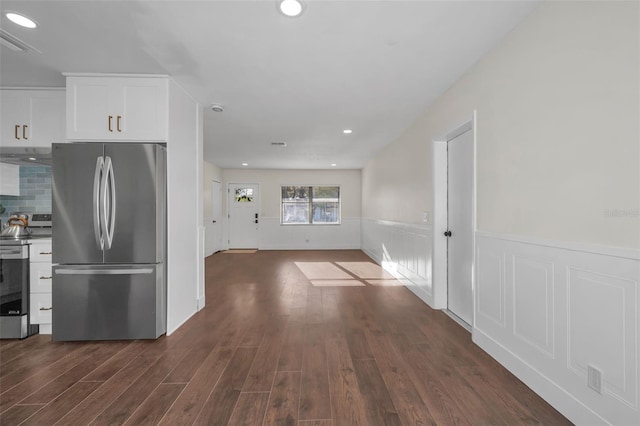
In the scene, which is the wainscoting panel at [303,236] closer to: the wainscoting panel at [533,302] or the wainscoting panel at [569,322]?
the wainscoting panel at [569,322]

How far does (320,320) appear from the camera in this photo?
3.11 metres

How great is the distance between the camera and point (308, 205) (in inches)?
350

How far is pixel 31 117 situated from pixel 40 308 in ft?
6.49

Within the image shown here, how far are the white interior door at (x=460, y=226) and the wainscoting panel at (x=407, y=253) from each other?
30cm

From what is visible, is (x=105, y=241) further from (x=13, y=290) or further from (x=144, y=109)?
(x=144, y=109)

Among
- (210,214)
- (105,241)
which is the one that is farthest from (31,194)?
(210,214)

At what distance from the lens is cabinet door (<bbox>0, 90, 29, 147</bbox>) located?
9.59 ft

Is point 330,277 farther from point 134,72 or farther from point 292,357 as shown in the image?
point 134,72

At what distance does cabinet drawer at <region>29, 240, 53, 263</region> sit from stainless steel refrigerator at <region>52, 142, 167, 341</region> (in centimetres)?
30

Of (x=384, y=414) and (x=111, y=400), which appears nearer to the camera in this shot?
(x=384, y=414)

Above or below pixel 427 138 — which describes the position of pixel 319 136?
above

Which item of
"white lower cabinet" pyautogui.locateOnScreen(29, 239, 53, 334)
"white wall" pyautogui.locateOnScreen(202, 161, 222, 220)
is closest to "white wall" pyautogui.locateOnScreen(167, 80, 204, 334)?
"white lower cabinet" pyautogui.locateOnScreen(29, 239, 53, 334)

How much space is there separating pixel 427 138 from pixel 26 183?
4943mm

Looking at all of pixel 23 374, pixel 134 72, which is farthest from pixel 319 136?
pixel 23 374
